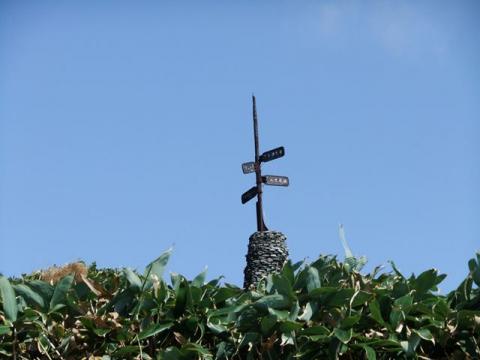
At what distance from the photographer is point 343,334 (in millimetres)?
3170

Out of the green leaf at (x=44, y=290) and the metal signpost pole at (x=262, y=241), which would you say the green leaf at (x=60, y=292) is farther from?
the metal signpost pole at (x=262, y=241)

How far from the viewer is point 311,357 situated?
10.7 feet

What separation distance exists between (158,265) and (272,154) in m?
16.6

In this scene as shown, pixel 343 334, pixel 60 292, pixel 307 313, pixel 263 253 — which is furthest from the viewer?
pixel 263 253

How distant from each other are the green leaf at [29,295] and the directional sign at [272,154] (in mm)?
15991

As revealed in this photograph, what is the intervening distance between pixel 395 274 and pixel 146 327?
52.2 inches

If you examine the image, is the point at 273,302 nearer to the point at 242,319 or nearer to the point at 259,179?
the point at 242,319

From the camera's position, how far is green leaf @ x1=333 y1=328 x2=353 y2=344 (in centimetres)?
315

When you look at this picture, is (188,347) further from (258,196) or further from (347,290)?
(258,196)

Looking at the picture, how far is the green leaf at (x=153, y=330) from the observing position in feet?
10.7

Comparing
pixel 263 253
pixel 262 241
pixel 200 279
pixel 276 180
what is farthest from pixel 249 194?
pixel 200 279

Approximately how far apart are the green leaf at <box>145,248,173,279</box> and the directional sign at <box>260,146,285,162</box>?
1592 centimetres

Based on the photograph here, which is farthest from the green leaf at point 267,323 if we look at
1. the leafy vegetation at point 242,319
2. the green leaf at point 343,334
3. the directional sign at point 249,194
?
the directional sign at point 249,194

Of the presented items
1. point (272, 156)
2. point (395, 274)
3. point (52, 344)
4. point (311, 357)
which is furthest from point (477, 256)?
point (272, 156)
